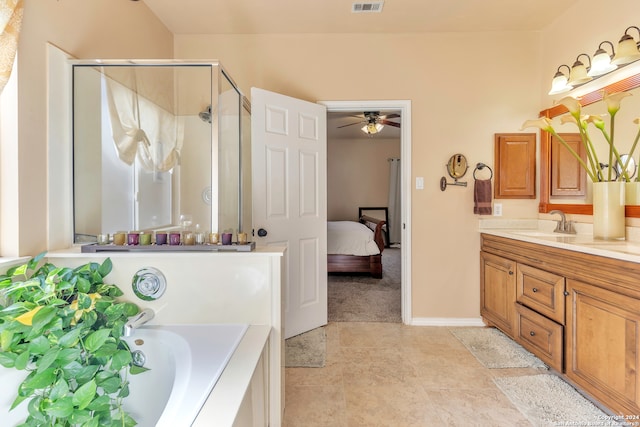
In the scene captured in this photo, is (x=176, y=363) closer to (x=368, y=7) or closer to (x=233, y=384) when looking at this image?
(x=233, y=384)

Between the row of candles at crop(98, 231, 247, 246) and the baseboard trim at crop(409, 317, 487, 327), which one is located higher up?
the row of candles at crop(98, 231, 247, 246)

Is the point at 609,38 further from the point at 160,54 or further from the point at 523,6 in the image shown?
the point at 160,54

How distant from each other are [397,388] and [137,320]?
1465mm

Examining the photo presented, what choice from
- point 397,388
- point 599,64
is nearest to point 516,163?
point 599,64

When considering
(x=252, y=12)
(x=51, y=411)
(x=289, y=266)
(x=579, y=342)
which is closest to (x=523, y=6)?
(x=252, y=12)

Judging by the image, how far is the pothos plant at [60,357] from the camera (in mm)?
992

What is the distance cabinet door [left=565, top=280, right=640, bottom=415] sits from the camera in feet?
4.74

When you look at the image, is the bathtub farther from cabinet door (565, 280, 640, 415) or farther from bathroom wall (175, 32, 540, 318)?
bathroom wall (175, 32, 540, 318)

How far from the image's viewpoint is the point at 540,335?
204 cm

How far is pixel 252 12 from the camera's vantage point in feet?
8.26

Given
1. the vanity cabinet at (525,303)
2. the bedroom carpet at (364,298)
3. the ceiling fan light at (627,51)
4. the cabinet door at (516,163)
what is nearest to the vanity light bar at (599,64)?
the ceiling fan light at (627,51)

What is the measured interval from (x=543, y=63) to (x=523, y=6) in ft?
1.91

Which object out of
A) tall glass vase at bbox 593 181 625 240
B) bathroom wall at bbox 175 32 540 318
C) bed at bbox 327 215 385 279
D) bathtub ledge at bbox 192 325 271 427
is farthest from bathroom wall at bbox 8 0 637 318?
bathtub ledge at bbox 192 325 271 427

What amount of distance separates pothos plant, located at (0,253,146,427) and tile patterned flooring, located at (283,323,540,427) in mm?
906
